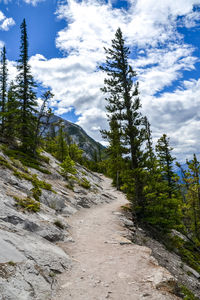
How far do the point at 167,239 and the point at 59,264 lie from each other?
38.8 ft

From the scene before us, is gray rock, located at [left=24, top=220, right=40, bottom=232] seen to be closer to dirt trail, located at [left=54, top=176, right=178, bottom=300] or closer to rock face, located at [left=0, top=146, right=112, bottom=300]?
rock face, located at [left=0, top=146, right=112, bottom=300]

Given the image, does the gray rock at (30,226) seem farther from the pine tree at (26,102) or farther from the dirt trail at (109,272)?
the pine tree at (26,102)

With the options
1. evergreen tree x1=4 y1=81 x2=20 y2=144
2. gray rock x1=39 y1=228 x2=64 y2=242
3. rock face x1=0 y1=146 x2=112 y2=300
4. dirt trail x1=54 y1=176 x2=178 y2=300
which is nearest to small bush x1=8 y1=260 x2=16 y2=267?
rock face x1=0 y1=146 x2=112 y2=300

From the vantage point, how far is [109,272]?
649 cm

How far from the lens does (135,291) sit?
17.6ft

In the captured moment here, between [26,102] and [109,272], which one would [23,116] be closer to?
[26,102]

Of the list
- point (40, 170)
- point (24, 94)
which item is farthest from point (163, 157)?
point (24, 94)

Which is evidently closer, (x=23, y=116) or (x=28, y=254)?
(x=28, y=254)

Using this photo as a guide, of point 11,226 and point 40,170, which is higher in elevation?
point 40,170

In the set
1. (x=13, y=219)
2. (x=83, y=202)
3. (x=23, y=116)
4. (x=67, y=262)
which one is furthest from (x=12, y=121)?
(x=67, y=262)

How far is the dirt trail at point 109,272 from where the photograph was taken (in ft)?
17.0

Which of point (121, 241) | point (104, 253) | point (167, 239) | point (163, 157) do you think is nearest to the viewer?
point (104, 253)

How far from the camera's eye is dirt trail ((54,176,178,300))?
205 inches

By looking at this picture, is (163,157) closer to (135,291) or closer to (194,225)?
(194,225)
